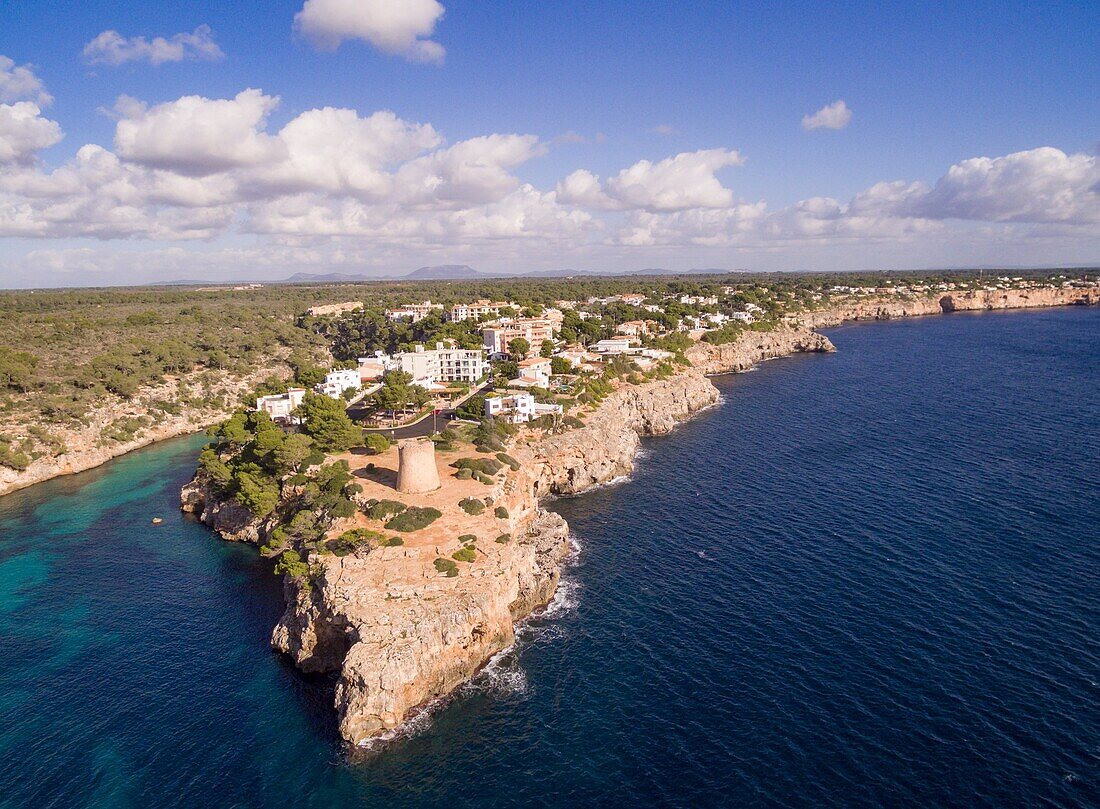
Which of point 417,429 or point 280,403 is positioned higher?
point 280,403

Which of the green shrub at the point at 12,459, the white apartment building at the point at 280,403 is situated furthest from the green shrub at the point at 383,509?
the green shrub at the point at 12,459

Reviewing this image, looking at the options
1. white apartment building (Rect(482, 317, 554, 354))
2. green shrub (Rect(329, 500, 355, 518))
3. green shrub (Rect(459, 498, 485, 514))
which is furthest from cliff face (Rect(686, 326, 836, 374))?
green shrub (Rect(329, 500, 355, 518))

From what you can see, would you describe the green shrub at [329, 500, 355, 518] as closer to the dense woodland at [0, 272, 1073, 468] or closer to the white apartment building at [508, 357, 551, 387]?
the white apartment building at [508, 357, 551, 387]

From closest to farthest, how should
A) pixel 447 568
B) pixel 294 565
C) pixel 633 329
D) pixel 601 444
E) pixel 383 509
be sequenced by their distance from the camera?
pixel 447 568 < pixel 294 565 < pixel 383 509 < pixel 601 444 < pixel 633 329

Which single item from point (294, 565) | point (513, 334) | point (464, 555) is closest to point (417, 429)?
point (294, 565)

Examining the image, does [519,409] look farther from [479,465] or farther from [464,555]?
[464,555]
